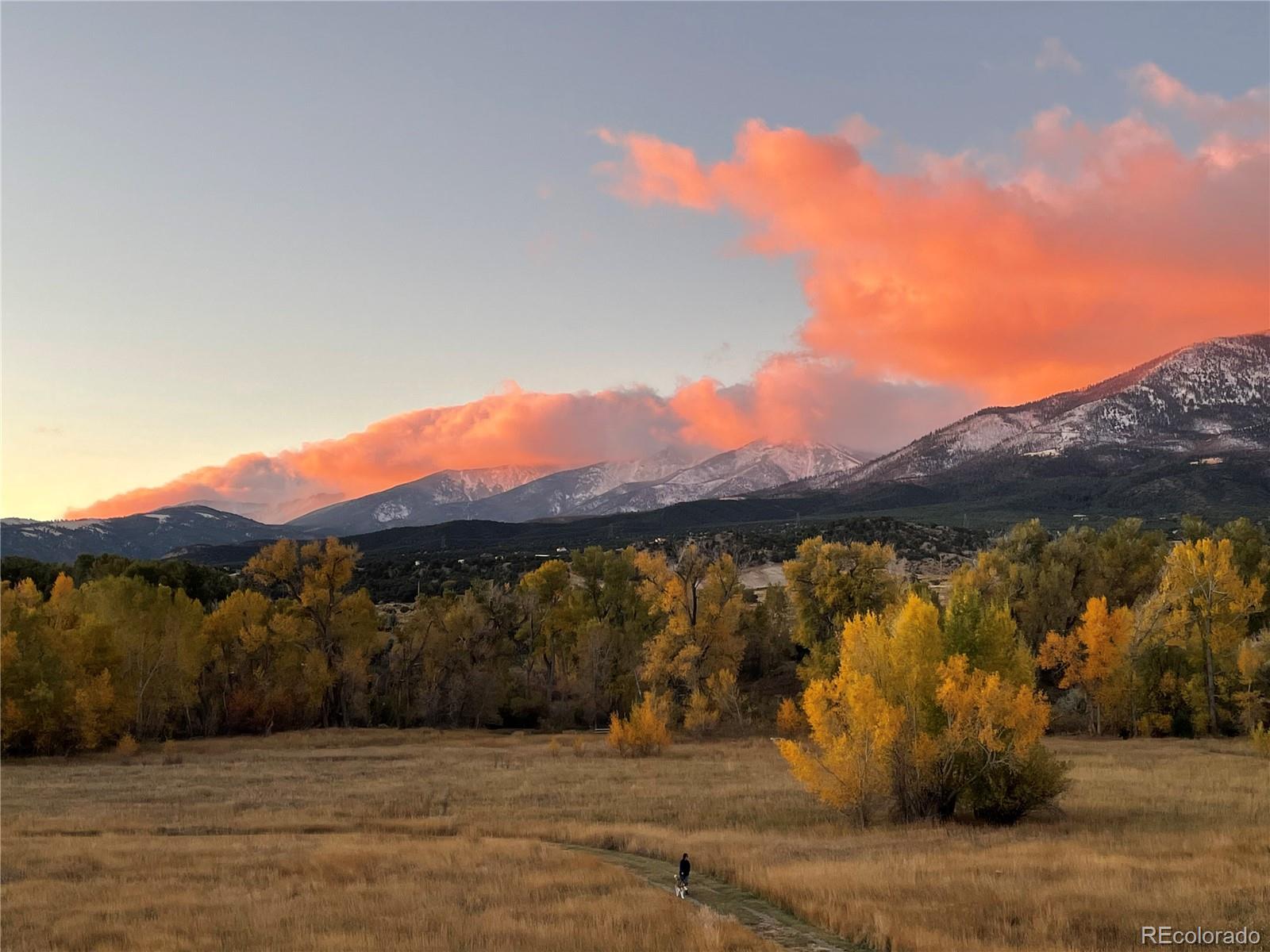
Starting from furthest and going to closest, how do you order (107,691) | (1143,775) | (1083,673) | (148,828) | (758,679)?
(758,679)
(1083,673)
(107,691)
(1143,775)
(148,828)

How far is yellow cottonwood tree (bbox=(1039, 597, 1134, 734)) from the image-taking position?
5888cm

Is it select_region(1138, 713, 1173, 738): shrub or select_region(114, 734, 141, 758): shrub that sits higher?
select_region(114, 734, 141, 758): shrub

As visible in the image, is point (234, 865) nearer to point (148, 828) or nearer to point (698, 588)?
point (148, 828)

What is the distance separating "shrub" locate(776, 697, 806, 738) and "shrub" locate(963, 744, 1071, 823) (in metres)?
29.0

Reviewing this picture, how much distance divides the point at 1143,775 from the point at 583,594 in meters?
47.6

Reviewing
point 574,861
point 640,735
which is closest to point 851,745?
point 574,861

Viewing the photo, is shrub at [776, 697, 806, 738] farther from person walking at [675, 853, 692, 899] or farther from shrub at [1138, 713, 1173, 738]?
person walking at [675, 853, 692, 899]

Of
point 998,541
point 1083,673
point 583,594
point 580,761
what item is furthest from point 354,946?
point 998,541

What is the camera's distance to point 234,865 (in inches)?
917

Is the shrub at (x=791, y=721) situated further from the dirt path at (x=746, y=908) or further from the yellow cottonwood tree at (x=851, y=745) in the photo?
the dirt path at (x=746, y=908)

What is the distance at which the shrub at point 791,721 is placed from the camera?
2314 inches

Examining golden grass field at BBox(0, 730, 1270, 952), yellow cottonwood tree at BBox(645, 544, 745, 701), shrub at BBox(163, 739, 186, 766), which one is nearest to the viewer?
golden grass field at BBox(0, 730, 1270, 952)

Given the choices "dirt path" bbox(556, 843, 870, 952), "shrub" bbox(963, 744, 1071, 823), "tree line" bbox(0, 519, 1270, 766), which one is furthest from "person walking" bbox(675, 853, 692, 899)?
"shrub" bbox(963, 744, 1071, 823)

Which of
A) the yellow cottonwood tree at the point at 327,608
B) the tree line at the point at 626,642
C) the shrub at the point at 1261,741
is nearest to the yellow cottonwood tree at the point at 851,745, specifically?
the tree line at the point at 626,642
